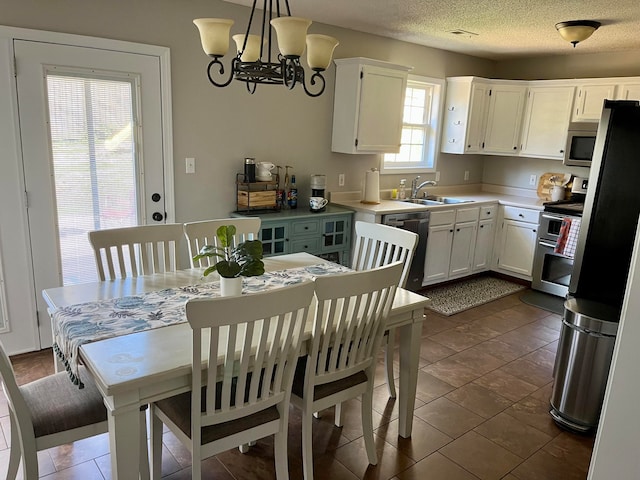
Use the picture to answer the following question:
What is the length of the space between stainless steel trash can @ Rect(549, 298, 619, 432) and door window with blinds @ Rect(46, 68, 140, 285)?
2883 millimetres

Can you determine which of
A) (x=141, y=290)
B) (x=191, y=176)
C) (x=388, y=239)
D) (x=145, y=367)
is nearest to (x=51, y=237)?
(x=191, y=176)

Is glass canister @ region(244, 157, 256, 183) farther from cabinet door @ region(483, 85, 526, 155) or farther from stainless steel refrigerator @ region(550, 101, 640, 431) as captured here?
cabinet door @ region(483, 85, 526, 155)

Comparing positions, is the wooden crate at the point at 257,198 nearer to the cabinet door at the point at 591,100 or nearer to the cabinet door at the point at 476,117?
the cabinet door at the point at 476,117

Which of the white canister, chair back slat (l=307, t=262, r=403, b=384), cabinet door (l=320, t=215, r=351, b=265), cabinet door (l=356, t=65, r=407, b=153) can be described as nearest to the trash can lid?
chair back slat (l=307, t=262, r=403, b=384)

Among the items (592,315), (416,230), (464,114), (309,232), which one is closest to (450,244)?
(416,230)

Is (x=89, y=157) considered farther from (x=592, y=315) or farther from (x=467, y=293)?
(x=467, y=293)

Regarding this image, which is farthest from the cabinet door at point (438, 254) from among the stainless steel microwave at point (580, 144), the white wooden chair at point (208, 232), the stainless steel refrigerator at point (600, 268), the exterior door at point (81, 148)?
the exterior door at point (81, 148)

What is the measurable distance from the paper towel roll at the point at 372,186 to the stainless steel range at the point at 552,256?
1.68 m

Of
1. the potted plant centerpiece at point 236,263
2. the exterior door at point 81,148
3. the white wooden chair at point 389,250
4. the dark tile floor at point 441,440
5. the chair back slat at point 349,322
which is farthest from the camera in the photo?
the exterior door at point 81,148

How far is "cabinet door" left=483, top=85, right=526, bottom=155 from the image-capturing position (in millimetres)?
5180

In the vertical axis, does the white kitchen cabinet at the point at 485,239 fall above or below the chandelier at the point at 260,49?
below

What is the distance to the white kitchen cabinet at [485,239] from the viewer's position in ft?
16.6

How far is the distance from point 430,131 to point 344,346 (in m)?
3.86

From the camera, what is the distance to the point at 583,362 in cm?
252
